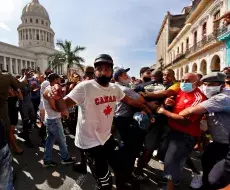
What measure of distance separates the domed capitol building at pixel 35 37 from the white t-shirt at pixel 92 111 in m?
70.4

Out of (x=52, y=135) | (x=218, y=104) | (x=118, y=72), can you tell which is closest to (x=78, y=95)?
(x=118, y=72)

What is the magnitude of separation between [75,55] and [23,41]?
5709cm

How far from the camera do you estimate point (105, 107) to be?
7.55ft

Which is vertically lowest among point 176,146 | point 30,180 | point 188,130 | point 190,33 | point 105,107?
point 30,180

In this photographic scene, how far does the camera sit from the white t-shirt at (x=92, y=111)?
2.19 meters

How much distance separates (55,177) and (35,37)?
81.4 metres

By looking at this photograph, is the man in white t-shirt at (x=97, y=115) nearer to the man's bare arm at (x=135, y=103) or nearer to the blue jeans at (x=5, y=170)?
the man's bare arm at (x=135, y=103)

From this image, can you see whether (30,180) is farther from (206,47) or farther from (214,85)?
(206,47)

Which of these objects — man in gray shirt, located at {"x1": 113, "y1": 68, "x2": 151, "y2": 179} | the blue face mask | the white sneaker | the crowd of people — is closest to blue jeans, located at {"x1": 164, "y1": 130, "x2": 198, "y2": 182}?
the crowd of people

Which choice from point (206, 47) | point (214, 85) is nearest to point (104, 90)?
point (214, 85)

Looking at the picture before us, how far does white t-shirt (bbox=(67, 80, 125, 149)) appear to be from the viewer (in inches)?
86.3

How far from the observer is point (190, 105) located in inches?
98.9

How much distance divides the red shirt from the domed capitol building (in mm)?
70381

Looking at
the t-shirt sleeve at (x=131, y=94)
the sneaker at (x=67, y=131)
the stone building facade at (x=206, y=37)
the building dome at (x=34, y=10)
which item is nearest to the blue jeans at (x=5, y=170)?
the t-shirt sleeve at (x=131, y=94)
